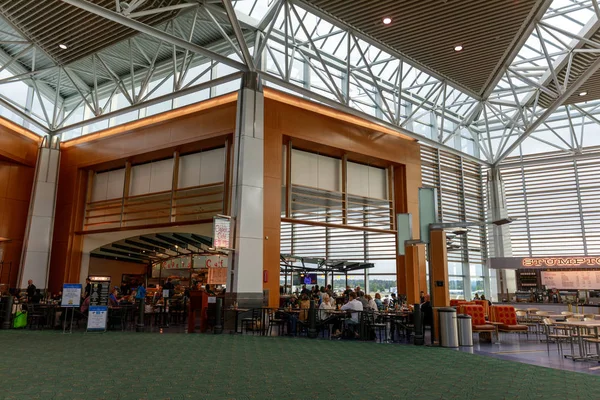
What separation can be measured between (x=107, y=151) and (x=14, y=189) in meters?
3.84

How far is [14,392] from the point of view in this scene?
488 cm

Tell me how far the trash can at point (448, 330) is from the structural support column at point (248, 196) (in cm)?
495

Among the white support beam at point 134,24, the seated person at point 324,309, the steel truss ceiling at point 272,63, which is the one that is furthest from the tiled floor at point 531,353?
the white support beam at point 134,24

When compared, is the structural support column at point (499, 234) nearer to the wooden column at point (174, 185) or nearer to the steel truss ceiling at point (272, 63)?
the steel truss ceiling at point (272, 63)

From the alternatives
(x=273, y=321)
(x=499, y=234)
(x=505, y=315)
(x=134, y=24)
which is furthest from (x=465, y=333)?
(x=499, y=234)

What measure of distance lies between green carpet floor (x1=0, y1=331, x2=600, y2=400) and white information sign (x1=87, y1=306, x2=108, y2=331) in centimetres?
198

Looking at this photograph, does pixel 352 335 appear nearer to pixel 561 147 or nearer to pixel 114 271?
pixel 561 147

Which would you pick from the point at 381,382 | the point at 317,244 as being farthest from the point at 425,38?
the point at 381,382

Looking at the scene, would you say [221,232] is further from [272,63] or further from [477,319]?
[272,63]

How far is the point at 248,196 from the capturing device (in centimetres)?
1230

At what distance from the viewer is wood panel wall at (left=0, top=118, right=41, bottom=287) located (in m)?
16.4

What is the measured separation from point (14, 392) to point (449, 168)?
18.5 meters

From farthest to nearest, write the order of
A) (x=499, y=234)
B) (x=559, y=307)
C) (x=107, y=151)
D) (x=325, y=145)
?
(x=499, y=234) < (x=107, y=151) < (x=559, y=307) < (x=325, y=145)

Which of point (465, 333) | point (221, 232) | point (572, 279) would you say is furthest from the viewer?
point (572, 279)
